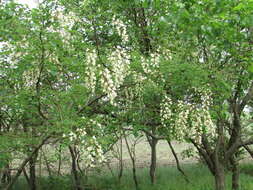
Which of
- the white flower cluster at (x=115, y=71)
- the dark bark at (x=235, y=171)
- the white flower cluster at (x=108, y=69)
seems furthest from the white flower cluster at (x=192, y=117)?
the dark bark at (x=235, y=171)

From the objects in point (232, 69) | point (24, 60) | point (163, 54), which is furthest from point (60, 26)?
point (232, 69)

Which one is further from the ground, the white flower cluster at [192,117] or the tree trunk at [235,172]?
the white flower cluster at [192,117]

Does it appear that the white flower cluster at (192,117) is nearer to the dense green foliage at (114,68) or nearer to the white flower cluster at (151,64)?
the dense green foliage at (114,68)

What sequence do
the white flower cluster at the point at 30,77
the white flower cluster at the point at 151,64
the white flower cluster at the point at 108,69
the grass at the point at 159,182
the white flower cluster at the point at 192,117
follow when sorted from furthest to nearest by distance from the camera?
the grass at the point at 159,182 < the white flower cluster at the point at 192,117 < the white flower cluster at the point at 30,77 < the white flower cluster at the point at 151,64 < the white flower cluster at the point at 108,69

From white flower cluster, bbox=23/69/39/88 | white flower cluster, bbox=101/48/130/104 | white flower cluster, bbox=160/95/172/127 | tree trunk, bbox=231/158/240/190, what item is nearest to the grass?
tree trunk, bbox=231/158/240/190

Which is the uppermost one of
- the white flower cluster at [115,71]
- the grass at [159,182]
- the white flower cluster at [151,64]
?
the white flower cluster at [151,64]

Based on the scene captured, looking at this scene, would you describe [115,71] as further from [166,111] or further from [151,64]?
[166,111]

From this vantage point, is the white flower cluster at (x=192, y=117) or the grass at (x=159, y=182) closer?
the white flower cluster at (x=192, y=117)

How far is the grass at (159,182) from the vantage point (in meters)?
10.7

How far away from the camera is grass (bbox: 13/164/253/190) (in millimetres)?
10695

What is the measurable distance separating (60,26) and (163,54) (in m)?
2.46

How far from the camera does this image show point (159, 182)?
12406 millimetres

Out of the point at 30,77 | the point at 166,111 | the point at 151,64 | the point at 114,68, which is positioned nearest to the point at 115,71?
the point at 114,68

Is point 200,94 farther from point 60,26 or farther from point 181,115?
point 60,26
